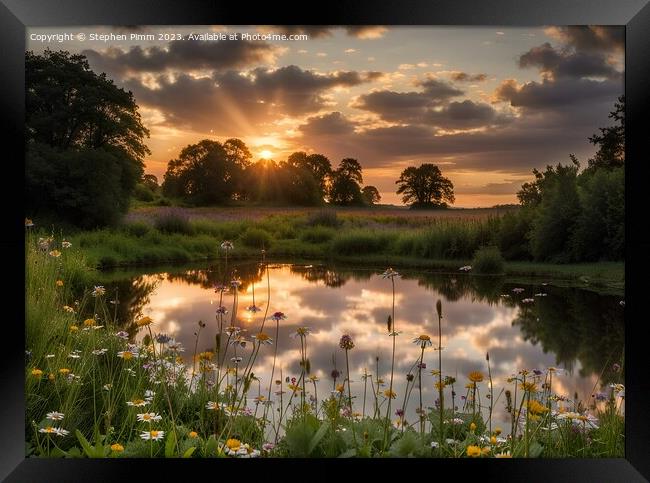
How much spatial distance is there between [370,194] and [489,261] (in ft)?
3.35

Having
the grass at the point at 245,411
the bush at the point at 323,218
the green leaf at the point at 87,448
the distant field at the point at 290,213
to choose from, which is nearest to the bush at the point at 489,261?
the distant field at the point at 290,213

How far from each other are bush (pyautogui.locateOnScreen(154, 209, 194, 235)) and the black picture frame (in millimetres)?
1507

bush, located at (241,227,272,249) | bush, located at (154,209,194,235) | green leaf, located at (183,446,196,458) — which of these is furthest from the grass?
bush, located at (154,209,194,235)

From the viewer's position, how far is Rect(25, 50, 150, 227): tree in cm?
407

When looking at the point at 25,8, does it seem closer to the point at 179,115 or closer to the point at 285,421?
the point at 179,115

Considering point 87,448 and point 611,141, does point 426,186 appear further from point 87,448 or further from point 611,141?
point 87,448

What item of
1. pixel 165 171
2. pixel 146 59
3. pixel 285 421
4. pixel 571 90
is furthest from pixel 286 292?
pixel 571 90

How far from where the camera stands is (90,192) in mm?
4465

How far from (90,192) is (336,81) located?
2029mm

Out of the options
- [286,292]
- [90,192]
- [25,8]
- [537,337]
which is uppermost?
[25,8]

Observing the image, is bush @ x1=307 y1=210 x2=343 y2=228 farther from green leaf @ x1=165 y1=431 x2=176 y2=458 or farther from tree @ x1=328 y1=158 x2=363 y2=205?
green leaf @ x1=165 y1=431 x2=176 y2=458

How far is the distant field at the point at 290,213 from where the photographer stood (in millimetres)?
4348

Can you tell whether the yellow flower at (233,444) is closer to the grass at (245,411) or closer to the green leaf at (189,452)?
the grass at (245,411)

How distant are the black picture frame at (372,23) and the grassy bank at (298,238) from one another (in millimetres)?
1353
